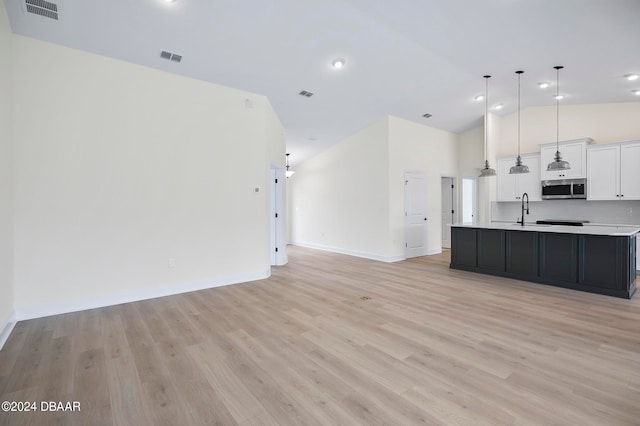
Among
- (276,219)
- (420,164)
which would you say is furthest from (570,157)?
(276,219)

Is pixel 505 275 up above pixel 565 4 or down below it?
below

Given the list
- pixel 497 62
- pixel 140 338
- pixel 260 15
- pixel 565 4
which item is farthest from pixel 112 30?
pixel 497 62

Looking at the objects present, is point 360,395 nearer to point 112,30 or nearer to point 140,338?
point 140,338

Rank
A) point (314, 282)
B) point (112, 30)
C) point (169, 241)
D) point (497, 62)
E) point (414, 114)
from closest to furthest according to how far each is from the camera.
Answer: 1. point (112, 30)
2. point (169, 241)
3. point (497, 62)
4. point (314, 282)
5. point (414, 114)

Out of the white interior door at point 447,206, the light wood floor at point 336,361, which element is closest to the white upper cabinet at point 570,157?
the white interior door at point 447,206

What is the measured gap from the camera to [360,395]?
2045 millimetres

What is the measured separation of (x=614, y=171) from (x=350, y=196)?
209 inches

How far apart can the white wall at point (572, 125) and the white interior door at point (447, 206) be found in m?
1.49

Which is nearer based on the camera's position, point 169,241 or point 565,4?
point 565,4

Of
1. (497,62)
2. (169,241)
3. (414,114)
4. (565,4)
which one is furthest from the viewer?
(414,114)

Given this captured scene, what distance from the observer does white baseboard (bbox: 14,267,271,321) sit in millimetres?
3539

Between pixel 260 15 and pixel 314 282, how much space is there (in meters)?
3.91

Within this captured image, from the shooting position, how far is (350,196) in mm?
7820

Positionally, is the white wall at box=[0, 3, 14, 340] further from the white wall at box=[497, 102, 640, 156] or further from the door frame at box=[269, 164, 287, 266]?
the white wall at box=[497, 102, 640, 156]
